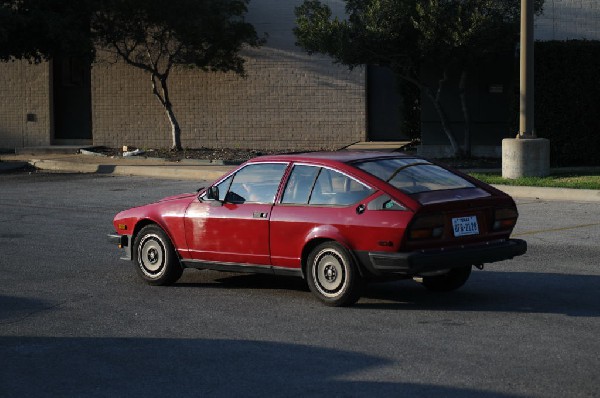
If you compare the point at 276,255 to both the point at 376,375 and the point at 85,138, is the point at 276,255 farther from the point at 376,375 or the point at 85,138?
the point at 85,138

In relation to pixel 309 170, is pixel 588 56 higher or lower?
higher

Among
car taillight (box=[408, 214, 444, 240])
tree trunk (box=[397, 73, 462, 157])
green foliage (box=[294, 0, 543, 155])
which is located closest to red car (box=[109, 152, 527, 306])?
car taillight (box=[408, 214, 444, 240])

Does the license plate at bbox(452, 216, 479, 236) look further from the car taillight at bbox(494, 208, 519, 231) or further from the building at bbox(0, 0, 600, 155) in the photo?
the building at bbox(0, 0, 600, 155)

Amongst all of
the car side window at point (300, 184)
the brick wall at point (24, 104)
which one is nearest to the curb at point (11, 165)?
the brick wall at point (24, 104)

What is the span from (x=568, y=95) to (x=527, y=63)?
2532mm

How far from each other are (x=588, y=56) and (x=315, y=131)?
8810 mm

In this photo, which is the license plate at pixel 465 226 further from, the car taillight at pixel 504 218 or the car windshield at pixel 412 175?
the car windshield at pixel 412 175

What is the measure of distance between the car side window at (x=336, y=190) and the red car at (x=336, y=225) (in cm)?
1

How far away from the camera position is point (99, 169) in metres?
26.9

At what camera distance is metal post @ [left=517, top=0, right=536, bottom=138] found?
803 inches

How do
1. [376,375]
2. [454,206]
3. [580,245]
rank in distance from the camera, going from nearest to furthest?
[376,375] < [454,206] < [580,245]

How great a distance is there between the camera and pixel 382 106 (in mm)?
29359

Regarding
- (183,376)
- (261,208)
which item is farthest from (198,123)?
(183,376)

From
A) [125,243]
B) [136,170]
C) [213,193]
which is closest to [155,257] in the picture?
[125,243]
